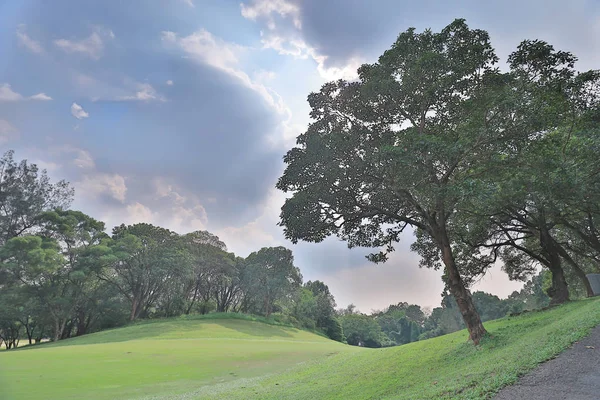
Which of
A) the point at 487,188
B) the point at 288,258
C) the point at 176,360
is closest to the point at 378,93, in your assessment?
the point at 487,188

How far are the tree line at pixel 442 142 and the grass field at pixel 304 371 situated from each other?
2.89m

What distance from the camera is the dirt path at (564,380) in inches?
220

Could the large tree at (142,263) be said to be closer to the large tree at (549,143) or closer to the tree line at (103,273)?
the tree line at (103,273)

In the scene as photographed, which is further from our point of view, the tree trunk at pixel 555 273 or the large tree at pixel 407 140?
the tree trunk at pixel 555 273

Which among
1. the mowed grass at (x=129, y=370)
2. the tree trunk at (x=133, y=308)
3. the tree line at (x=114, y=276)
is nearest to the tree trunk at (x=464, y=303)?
the mowed grass at (x=129, y=370)

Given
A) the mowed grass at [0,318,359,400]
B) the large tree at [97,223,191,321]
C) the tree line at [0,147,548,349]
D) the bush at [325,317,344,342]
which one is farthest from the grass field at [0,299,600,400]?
the bush at [325,317,344,342]

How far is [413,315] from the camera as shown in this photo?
403 ft

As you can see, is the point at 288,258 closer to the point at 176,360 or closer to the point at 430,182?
the point at 176,360

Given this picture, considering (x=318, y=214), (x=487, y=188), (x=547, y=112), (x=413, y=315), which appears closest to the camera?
(x=487, y=188)

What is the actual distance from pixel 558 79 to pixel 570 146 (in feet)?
13.6

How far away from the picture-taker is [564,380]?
20.3ft

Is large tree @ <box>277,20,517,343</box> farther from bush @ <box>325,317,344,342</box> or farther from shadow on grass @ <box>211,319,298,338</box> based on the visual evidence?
bush @ <box>325,317,344,342</box>

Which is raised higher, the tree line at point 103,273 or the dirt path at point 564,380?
the tree line at point 103,273

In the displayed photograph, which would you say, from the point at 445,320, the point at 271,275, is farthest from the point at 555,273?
the point at 445,320
